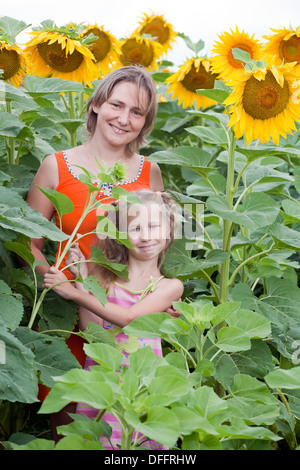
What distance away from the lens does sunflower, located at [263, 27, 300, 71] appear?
86.5 inches

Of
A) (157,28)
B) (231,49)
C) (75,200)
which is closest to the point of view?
(75,200)

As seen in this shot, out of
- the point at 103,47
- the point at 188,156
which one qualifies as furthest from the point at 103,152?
the point at 103,47

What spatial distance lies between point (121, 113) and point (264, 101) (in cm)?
38

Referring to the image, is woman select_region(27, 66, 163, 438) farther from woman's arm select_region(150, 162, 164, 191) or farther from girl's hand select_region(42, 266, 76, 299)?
girl's hand select_region(42, 266, 76, 299)

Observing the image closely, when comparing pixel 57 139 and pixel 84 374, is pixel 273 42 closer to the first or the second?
pixel 57 139

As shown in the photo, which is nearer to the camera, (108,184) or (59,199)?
(59,199)

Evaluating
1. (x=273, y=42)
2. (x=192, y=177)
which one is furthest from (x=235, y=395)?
(x=192, y=177)

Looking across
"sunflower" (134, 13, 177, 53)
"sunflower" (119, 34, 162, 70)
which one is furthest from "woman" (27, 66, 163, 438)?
"sunflower" (134, 13, 177, 53)

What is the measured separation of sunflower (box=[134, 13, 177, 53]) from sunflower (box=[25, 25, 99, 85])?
3.50 ft

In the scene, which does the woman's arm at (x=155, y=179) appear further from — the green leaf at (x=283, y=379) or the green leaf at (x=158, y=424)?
the green leaf at (x=158, y=424)

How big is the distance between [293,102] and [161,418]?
97 centimetres

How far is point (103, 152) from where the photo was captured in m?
1.82

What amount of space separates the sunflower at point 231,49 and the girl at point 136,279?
50 centimetres

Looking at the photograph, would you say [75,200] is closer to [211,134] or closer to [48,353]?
[211,134]
